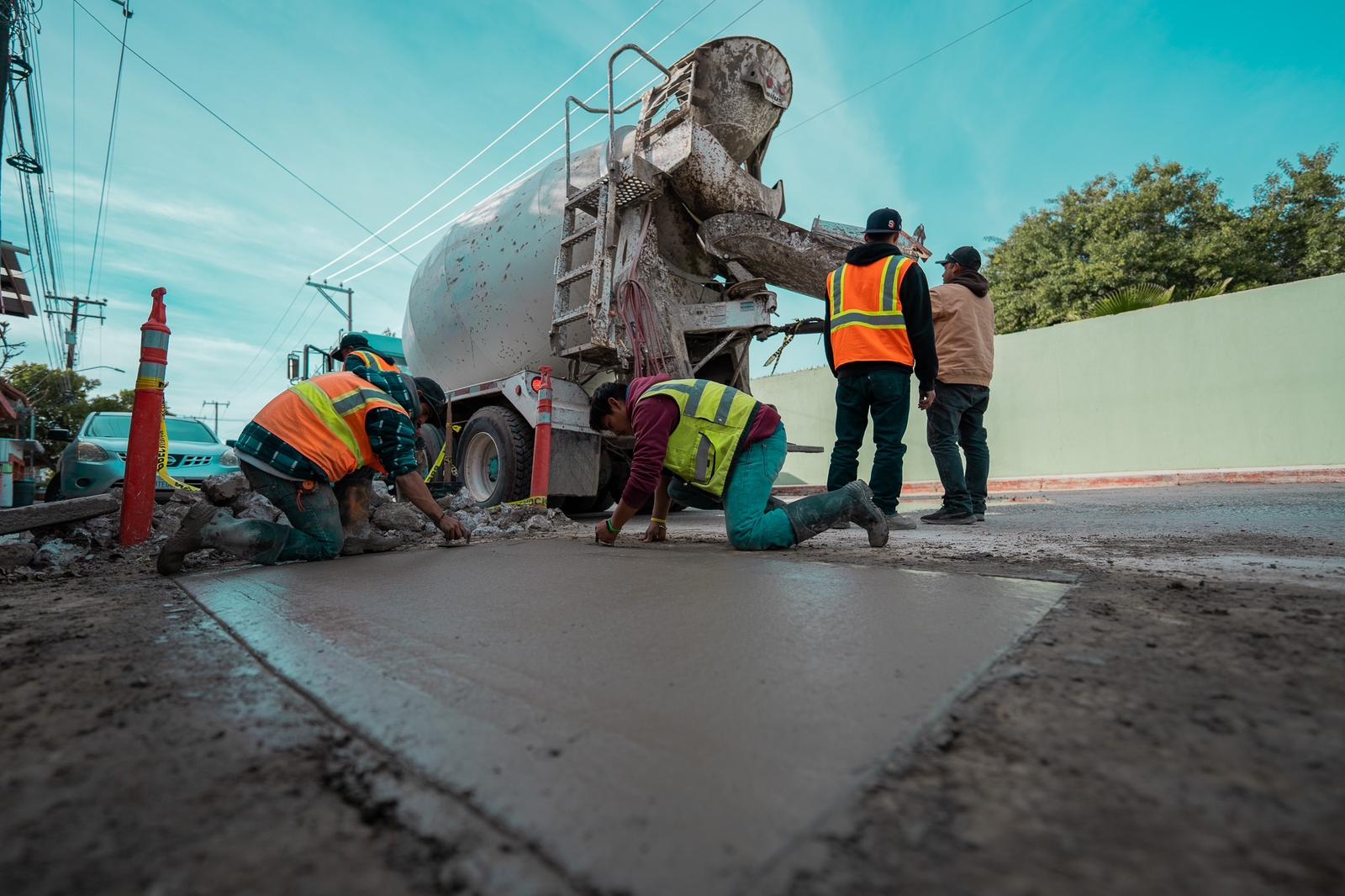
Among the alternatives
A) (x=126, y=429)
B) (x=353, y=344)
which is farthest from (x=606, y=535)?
(x=126, y=429)

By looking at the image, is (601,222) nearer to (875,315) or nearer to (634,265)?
(634,265)

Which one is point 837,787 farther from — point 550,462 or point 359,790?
point 550,462

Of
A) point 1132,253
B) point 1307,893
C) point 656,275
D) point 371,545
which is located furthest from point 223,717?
point 1132,253

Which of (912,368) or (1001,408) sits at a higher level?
(1001,408)

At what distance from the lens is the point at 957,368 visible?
153 inches

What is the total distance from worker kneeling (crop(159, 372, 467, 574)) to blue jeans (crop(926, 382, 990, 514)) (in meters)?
2.93

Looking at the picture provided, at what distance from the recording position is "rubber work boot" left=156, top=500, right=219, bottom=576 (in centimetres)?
259

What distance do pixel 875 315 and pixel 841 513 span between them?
1.19 m

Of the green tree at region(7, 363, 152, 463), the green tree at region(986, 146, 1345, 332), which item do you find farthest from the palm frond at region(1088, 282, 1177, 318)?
the green tree at region(7, 363, 152, 463)

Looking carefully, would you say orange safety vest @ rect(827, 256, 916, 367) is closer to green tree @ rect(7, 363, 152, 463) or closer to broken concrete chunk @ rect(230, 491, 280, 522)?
broken concrete chunk @ rect(230, 491, 280, 522)

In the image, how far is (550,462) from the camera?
4.87 m

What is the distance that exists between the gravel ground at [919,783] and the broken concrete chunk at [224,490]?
309 cm

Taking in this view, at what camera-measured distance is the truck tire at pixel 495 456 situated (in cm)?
504

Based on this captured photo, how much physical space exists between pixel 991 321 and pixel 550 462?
3244 millimetres
